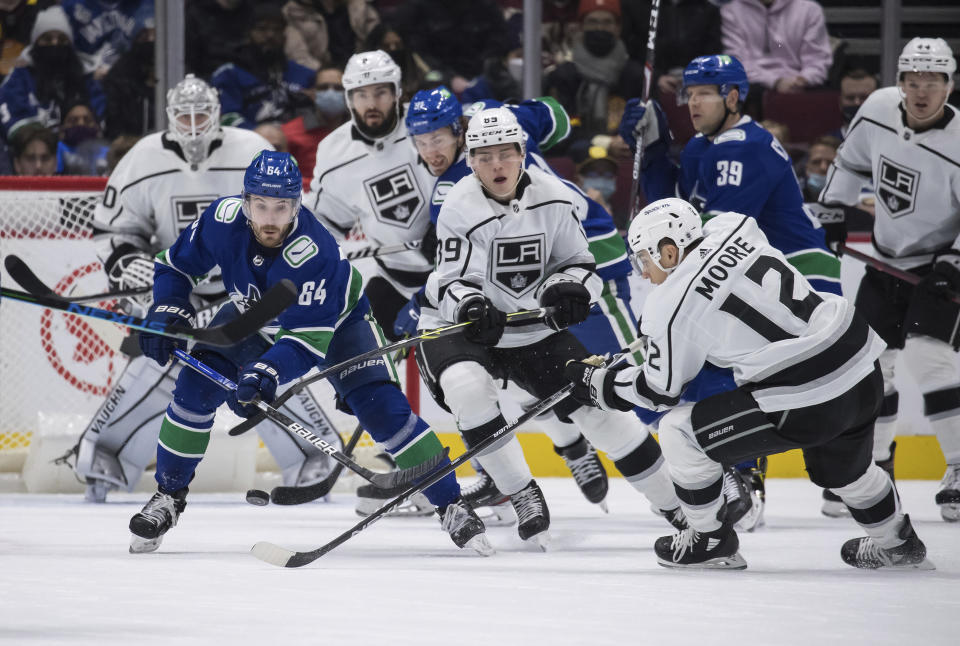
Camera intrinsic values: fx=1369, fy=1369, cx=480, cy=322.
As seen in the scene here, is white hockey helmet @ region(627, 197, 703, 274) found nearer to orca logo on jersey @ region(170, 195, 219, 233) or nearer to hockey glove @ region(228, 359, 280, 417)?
hockey glove @ region(228, 359, 280, 417)

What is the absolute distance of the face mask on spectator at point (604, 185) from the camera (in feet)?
17.7

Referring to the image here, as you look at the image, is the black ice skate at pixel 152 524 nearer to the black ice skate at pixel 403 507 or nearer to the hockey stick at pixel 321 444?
the hockey stick at pixel 321 444

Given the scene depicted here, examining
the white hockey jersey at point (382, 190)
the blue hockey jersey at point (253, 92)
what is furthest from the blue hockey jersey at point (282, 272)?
the blue hockey jersey at point (253, 92)

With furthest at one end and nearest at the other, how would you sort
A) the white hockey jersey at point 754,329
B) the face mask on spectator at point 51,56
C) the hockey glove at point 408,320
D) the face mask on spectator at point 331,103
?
the face mask on spectator at point 51,56 < the face mask on spectator at point 331,103 < the hockey glove at point 408,320 < the white hockey jersey at point 754,329

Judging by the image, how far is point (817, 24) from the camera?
A: 5.78 m

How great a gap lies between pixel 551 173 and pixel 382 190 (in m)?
0.67

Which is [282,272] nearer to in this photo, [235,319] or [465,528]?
[235,319]

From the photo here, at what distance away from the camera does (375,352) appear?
10.3 feet

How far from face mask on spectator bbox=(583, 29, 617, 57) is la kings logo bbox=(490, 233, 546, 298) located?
263 cm

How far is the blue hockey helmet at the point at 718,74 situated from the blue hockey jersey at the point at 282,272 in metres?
1.20

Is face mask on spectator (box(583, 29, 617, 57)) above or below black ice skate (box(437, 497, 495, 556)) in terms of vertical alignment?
above

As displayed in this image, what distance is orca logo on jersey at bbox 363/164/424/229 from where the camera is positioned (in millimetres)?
4242

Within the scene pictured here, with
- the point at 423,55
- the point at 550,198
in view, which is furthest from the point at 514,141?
the point at 423,55

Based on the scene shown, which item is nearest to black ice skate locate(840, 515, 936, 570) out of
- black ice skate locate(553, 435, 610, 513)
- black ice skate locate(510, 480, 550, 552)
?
black ice skate locate(510, 480, 550, 552)
